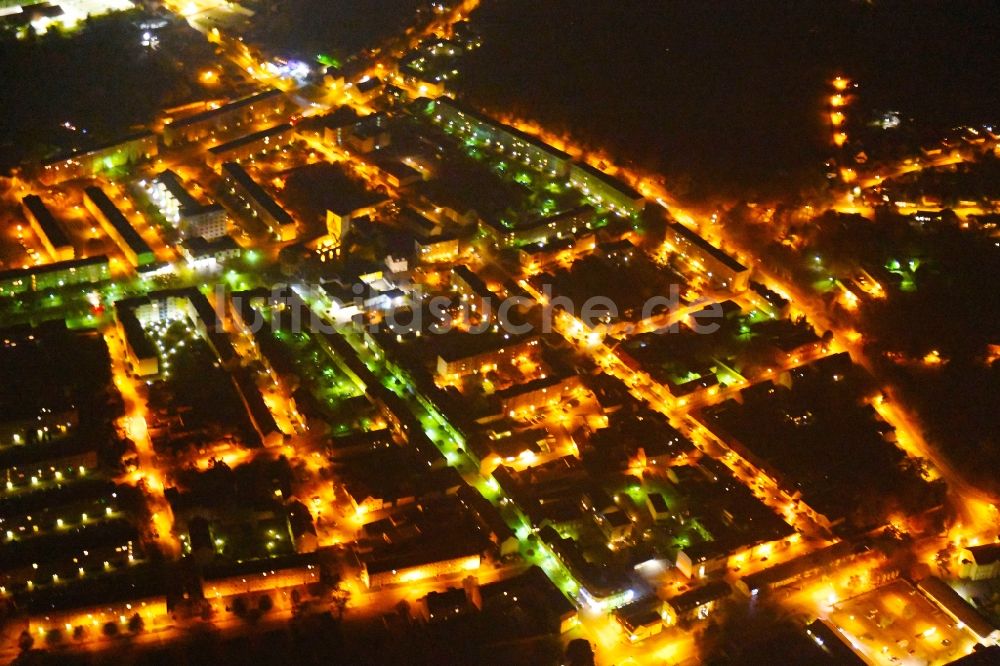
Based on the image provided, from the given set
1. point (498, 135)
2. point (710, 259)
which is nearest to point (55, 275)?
point (498, 135)

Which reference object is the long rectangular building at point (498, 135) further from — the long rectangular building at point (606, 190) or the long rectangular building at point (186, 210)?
the long rectangular building at point (186, 210)

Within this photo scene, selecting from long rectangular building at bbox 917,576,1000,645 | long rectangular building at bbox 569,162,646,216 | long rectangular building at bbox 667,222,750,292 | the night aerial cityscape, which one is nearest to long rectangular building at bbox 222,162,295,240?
the night aerial cityscape

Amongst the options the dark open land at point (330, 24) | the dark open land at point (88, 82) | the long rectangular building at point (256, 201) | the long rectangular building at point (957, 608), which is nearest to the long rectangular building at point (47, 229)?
the dark open land at point (88, 82)

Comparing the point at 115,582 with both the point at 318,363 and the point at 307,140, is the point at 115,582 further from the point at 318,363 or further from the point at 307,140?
the point at 307,140

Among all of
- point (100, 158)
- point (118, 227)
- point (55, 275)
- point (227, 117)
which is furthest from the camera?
point (227, 117)

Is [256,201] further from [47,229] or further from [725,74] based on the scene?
[725,74]
